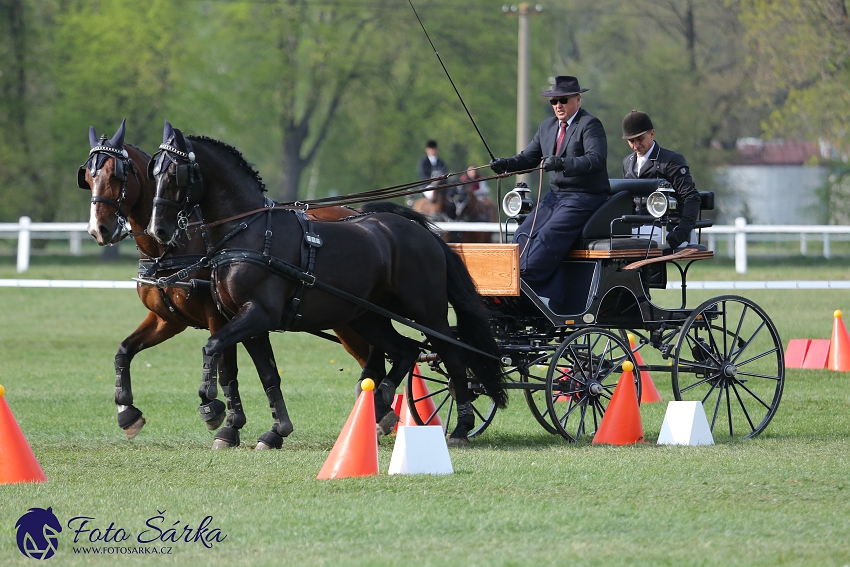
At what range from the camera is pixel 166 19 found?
35.9 metres

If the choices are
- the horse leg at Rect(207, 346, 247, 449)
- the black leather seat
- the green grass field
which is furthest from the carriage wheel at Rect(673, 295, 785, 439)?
the horse leg at Rect(207, 346, 247, 449)

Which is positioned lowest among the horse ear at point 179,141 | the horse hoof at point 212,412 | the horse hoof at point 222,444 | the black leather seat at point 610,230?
→ the horse hoof at point 222,444

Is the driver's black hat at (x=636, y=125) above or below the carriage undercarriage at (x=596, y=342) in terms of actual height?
above

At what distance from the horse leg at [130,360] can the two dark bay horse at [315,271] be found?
83 centimetres

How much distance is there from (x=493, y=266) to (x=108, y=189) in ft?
8.42

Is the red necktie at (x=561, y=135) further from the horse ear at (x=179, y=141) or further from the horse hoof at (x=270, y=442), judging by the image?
the horse hoof at (x=270, y=442)

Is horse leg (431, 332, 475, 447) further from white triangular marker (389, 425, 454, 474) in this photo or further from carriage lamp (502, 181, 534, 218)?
white triangular marker (389, 425, 454, 474)

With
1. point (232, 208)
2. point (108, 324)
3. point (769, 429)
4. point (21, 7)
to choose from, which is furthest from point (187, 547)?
point (21, 7)

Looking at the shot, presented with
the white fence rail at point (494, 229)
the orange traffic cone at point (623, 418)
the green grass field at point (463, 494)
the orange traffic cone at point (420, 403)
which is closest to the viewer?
the green grass field at point (463, 494)

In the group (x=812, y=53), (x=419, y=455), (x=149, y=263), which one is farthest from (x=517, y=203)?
(x=812, y=53)

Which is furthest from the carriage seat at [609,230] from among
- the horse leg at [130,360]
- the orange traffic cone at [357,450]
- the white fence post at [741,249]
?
the white fence post at [741,249]

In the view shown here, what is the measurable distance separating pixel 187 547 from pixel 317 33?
3611 cm

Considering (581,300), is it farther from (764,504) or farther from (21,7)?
(21,7)

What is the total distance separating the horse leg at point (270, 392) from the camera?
7926 millimetres
